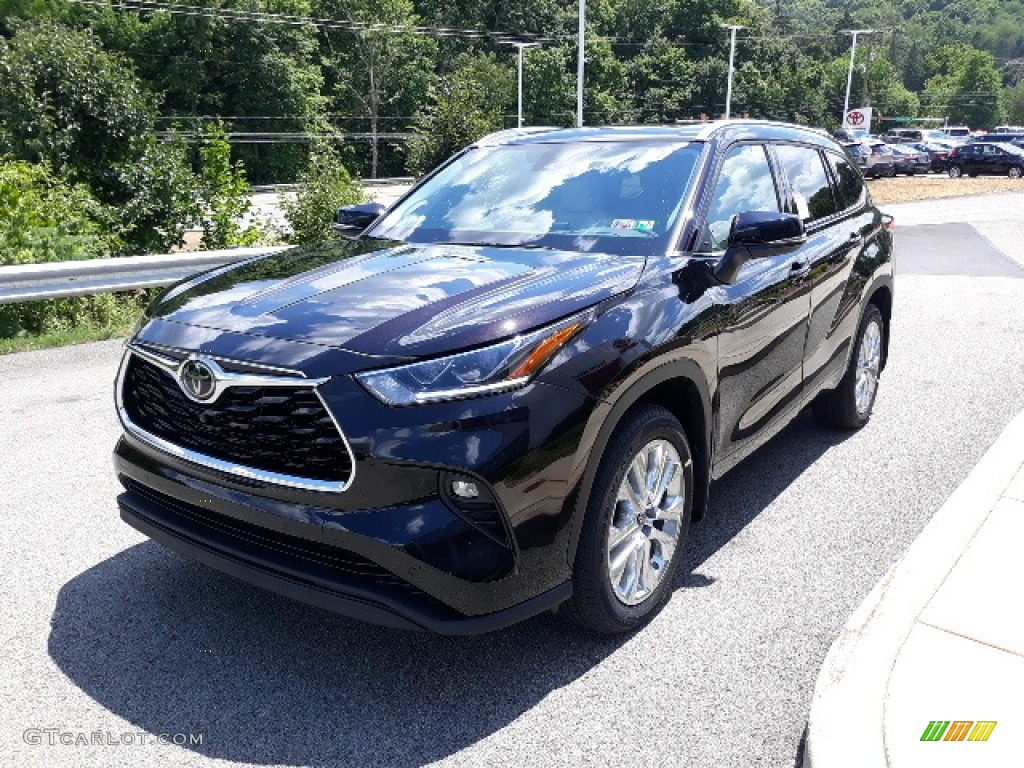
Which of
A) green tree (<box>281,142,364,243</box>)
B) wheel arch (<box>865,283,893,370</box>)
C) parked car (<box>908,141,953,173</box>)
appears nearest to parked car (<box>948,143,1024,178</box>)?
parked car (<box>908,141,953,173</box>)

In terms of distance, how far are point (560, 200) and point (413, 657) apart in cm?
208

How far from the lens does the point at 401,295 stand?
315 cm

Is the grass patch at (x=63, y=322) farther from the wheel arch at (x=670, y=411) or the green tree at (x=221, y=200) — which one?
the wheel arch at (x=670, y=411)

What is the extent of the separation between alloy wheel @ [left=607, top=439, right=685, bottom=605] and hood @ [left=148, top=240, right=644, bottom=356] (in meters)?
Answer: 0.67

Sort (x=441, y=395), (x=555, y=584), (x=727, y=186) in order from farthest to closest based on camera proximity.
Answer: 1. (x=727, y=186)
2. (x=555, y=584)
3. (x=441, y=395)

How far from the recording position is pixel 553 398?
283cm

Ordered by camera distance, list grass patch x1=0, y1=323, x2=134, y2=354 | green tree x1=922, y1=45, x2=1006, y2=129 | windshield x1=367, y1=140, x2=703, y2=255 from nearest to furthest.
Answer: windshield x1=367, y1=140, x2=703, y2=255
grass patch x1=0, y1=323, x2=134, y2=354
green tree x1=922, y1=45, x2=1006, y2=129

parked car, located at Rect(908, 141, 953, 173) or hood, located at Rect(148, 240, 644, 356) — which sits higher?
hood, located at Rect(148, 240, 644, 356)

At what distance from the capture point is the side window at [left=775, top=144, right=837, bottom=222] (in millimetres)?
4805

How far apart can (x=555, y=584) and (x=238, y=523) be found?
3.47 feet

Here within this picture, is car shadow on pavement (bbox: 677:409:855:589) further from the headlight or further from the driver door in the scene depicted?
the headlight

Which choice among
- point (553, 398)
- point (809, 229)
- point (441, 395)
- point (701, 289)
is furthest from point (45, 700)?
point (809, 229)

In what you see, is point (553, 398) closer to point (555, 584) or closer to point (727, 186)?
point (555, 584)

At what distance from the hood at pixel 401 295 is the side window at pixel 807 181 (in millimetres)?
1748
